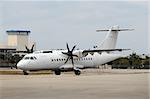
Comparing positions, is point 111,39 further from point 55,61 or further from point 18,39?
point 18,39

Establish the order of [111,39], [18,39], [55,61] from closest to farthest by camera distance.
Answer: [55,61] → [111,39] → [18,39]

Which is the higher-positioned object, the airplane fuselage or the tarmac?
the airplane fuselage

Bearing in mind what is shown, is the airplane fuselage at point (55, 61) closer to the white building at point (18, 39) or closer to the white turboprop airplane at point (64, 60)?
the white turboprop airplane at point (64, 60)

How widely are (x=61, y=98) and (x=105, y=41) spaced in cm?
4002

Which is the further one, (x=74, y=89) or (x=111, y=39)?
(x=111, y=39)

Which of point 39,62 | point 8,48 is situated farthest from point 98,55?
point 8,48

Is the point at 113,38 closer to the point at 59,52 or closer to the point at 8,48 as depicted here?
the point at 59,52

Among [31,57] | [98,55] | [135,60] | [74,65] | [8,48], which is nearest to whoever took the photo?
[31,57]

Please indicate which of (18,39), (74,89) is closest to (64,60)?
(74,89)

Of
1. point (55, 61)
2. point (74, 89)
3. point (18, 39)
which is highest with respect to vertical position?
point (18, 39)

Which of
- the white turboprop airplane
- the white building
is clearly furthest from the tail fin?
the white building

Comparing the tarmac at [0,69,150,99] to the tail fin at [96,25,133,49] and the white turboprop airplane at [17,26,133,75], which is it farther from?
the tail fin at [96,25,133,49]

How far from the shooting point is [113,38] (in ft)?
178

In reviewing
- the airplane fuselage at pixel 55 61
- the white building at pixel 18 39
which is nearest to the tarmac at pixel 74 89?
the airplane fuselage at pixel 55 61
